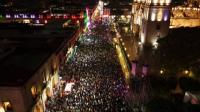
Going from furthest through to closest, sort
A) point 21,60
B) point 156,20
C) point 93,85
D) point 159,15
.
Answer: point 156,20, point 159,15, point 93,85, point 21,60

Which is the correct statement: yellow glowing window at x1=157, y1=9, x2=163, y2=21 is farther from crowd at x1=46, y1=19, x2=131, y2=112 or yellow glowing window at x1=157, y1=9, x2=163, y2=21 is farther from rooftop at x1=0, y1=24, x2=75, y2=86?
rooftop at x1=0, y1=24, x2=75, y2=86

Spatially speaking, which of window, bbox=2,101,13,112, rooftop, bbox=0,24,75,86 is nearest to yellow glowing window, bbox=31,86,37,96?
rooftop, bbox=0,24,75,86

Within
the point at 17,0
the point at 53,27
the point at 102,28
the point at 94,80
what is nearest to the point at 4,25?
the point at 53,27

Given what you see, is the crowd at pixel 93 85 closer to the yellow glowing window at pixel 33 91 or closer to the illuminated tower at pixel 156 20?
the yellow glowing window at pixel 33 91

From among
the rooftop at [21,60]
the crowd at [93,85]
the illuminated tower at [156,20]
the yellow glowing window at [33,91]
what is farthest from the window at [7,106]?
the illuminated tower at [156,20]

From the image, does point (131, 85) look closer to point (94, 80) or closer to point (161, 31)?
point (94, 80)

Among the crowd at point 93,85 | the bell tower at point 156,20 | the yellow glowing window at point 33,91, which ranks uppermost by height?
the bell tower at point 156,20

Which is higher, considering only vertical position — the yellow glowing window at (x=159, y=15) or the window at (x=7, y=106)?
the yellow glowing window at (x=159, y=15)

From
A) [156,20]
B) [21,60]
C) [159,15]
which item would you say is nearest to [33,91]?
[21,60]

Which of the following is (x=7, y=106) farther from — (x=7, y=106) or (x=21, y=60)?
(x=21, y=60)

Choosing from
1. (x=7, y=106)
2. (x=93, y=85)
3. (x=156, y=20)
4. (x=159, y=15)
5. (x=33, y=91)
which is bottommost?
(x=93, y=85)
